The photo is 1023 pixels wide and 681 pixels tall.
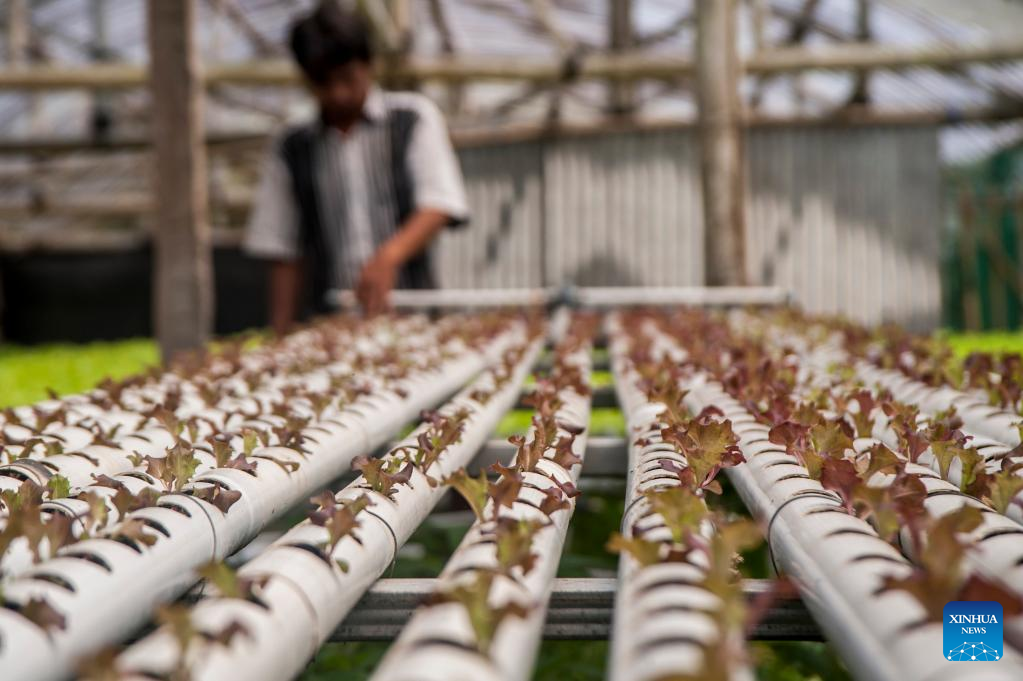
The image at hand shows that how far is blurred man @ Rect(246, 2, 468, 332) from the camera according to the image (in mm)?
4230

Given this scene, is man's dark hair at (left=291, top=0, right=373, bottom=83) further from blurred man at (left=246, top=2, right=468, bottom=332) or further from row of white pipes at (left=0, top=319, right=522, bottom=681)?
row of white pipes at (left=0, top=319, right=522, bottom=681)

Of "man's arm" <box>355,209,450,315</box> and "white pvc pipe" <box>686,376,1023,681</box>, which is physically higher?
"man's arm" <box>355,209,450,315</box>

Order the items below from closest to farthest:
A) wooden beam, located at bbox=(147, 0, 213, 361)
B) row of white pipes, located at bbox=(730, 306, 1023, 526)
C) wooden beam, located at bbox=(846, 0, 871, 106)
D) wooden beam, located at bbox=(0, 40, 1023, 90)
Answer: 1. row of white pipes, located at bbox=(730, 306, 1023, 526)
2. wooden beam, located at bbox=(147, 0, 213, 361)
3. wooden beam, located at bbox=(0, 40, 1023, 90)
4. wooden beam, located at bbox=(846, 0, 871, 106)

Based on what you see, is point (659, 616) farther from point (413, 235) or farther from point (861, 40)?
point (861, 40)

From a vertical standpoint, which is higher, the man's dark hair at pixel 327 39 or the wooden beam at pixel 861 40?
Answer: the wooden beam at pixel 861 40

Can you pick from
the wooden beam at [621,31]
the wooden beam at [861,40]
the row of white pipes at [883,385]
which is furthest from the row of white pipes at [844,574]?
the wooden beam at [861,40]

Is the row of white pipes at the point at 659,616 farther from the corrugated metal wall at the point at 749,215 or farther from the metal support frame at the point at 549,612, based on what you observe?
the corrugated metal wall at the point at 749,215

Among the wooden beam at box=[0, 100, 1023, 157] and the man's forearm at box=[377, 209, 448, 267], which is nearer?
the man's forearm at box=[377, 209, 448, 267]

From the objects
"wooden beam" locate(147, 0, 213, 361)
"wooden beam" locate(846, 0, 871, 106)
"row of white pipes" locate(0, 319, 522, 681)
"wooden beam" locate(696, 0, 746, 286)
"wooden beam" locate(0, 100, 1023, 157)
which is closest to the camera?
"row of white pipes" locate(0, 319, 522, 681)

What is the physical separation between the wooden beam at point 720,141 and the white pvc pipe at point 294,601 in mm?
4975

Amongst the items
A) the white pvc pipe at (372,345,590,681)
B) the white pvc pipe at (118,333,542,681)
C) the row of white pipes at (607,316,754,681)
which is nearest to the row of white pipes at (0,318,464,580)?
the white pvc pipe at (118,333,542,681)

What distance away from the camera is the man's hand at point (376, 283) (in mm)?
4047

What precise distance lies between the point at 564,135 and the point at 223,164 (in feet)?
23.1

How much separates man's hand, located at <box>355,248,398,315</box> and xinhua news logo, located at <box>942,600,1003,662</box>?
3403 millimetres
